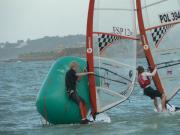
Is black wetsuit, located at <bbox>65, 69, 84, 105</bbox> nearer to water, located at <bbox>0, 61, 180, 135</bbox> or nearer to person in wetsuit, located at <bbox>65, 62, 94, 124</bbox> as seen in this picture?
person in wetsuit, located at <bbox>65, 62, 94, 124</bbox>

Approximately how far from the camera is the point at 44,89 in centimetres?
1453

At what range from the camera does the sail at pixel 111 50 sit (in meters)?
14.7

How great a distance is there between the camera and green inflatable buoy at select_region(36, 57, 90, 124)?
14344 mm

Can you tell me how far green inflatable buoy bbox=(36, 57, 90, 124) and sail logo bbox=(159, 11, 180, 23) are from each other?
101 inches

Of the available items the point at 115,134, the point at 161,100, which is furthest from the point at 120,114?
the point at 115,134

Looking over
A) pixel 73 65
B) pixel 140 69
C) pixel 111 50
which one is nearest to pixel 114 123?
pixel 140 69

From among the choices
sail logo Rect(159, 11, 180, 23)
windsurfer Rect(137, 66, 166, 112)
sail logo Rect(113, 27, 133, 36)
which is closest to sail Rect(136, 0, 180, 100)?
sail logo Rect(159, 11, 180, 23)

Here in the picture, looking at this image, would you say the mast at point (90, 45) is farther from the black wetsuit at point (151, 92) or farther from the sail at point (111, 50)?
the black wetsuit at point (151, 92)

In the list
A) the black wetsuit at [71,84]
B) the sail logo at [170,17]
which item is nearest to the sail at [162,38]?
the sail logo at [170,17]

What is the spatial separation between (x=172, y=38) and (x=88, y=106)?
2.95 m

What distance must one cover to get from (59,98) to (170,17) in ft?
12.3

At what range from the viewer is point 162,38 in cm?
1562

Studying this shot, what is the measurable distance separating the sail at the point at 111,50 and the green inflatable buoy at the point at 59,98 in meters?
0.29

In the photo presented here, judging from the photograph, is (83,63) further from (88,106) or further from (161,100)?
(161,100)
